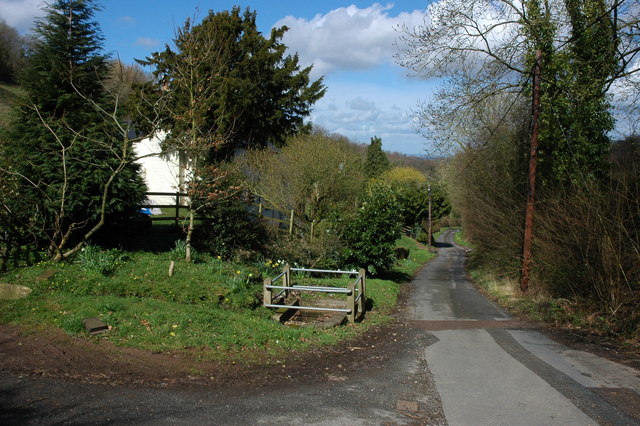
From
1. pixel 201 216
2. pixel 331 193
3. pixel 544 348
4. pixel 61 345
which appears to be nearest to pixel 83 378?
pixel 61 345

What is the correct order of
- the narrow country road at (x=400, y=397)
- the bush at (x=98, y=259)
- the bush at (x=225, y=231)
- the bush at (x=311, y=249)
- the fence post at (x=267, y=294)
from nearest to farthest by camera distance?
1. the narrow country road at (x=400, y=397)
2. the bush at (x=98, y=259)
3. the fence post at (x=267, y=294)
4. the bush at (x=225, y=231)
5. the bush at (x=311, y=249)

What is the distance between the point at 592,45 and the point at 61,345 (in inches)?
683

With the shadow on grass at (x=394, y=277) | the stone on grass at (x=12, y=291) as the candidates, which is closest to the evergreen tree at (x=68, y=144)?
the stone on grass at (x=12, y=291)

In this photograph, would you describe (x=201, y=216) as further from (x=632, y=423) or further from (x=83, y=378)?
(x=632, y=423)

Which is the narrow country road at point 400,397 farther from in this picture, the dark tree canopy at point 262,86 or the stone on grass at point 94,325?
the dark tree canopy at point 262,86

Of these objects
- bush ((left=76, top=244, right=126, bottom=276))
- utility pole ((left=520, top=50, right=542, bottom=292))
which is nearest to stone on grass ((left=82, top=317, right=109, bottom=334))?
bush ((left=76, top=244, right=126, bottom=276))

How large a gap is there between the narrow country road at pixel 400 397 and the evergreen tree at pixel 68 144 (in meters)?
6.12

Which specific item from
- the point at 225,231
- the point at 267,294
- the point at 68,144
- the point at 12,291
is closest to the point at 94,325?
the point at 12,291

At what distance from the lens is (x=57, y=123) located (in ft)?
38.4

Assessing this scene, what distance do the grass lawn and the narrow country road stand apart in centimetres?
150

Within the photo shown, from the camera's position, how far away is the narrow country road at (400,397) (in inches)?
206

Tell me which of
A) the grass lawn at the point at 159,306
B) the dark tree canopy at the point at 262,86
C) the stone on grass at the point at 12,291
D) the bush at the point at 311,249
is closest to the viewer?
the grass lawn at the point at 159,306

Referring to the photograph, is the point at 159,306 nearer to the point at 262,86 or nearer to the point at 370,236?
the point at 370,236

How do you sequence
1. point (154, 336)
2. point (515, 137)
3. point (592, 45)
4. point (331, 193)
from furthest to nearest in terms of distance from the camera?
1. point (331, 193)
2. point (515, 137)
3. point (592, 45)
4. point (154, 336)
